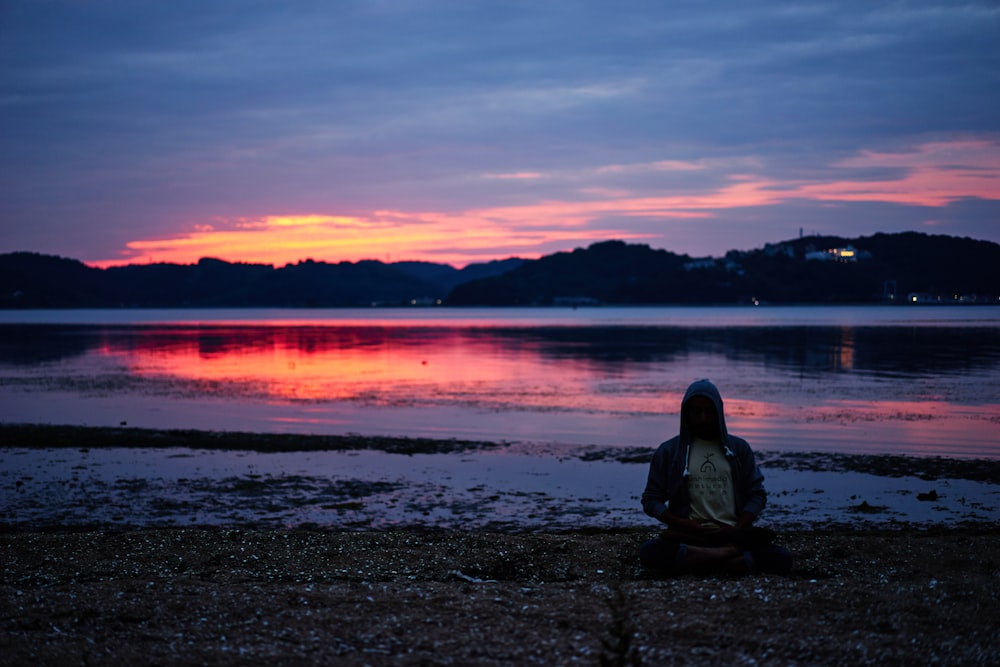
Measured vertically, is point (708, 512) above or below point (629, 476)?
above

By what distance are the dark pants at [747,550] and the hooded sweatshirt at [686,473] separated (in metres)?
0.21

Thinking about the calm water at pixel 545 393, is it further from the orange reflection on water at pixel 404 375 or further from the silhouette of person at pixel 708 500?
the silhouette of person at pixel 708 500

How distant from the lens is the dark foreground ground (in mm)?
5695

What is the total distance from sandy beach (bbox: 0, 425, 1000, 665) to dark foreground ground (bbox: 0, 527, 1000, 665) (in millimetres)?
20

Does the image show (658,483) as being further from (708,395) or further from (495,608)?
(495,608)

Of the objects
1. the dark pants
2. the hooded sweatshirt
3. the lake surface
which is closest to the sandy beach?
the dark pants

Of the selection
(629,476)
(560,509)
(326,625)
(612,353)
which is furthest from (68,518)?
(612,353)

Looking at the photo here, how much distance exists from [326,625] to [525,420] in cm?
1875

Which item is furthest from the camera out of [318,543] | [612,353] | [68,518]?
[612,353]

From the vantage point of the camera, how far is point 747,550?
7.95m

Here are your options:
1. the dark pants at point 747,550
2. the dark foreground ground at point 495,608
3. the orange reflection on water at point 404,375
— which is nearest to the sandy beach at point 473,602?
the dark foreground ground at point 495,608

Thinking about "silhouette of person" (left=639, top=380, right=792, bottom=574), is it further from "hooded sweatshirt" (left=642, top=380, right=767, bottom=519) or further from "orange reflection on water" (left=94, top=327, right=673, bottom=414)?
"orange reflection on water" (left=94, top=327, right=673, bottom=414)

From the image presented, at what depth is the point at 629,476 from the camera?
1617 centimetres

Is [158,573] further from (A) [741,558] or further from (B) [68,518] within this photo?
(A) [741,558]
